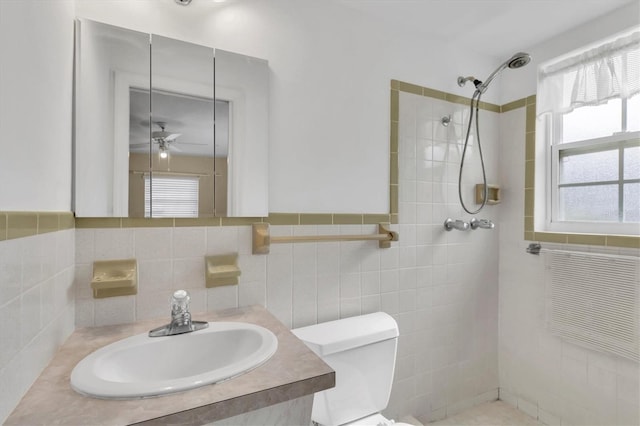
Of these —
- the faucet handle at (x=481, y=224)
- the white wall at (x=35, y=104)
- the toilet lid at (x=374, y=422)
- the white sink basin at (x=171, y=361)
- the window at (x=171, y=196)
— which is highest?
the white wall at (x=35, y=104)

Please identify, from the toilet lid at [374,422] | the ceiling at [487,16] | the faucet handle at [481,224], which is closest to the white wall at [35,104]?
the ceiling at [487,16]

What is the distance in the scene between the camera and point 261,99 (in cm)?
140

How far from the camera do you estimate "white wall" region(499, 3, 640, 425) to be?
1.60 meters

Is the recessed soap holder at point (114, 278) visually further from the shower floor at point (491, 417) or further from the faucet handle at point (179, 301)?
the shower floor at point (491, 417)

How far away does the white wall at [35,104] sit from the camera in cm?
64

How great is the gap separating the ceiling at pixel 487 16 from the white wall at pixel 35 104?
1198 mm

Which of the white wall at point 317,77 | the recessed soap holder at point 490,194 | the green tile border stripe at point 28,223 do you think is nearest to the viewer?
the green tile border stripe at point 28,223

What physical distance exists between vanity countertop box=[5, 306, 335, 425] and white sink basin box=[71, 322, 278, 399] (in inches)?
0.7

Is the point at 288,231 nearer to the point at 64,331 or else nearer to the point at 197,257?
the point at 197,257

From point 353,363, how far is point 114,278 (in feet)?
3.18

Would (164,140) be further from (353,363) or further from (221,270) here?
(353,363)

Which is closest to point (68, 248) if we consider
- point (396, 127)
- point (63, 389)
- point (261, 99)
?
point (63, 389)

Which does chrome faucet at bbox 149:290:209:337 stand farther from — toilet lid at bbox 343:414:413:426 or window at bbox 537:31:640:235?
window at bbox 537:31:640:235

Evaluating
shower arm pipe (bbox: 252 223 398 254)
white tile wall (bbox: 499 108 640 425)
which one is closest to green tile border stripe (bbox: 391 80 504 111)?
white tile wall (bbox: 499 108 640 425)
